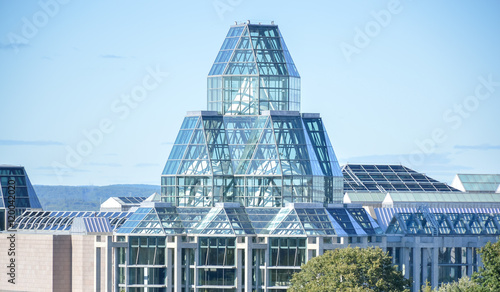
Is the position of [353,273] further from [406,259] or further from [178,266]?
[406,259]

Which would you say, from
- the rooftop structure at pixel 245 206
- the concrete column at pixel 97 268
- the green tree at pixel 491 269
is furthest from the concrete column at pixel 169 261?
the green tree at pixel 491 269

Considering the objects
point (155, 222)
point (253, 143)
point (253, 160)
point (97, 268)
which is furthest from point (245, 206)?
point (97, 268)

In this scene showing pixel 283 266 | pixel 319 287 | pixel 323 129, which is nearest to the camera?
pixel 319 287

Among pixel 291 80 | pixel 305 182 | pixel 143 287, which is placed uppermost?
pixel 291 80

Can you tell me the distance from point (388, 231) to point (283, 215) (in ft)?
62.7

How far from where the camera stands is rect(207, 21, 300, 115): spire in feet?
646

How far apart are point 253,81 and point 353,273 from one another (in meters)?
45.2

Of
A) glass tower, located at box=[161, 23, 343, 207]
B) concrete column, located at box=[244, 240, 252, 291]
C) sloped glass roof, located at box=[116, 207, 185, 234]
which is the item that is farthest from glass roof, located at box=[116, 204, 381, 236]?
glass tower, located at box=[161, 23, 343, 207]

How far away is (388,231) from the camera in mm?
198750

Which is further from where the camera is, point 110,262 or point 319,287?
point 110,262

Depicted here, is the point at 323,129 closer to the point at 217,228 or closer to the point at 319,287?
the point at 217,228

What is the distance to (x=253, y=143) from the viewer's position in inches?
7594

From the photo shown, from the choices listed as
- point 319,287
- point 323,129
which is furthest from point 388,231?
point 319,287

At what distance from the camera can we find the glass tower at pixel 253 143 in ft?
623
